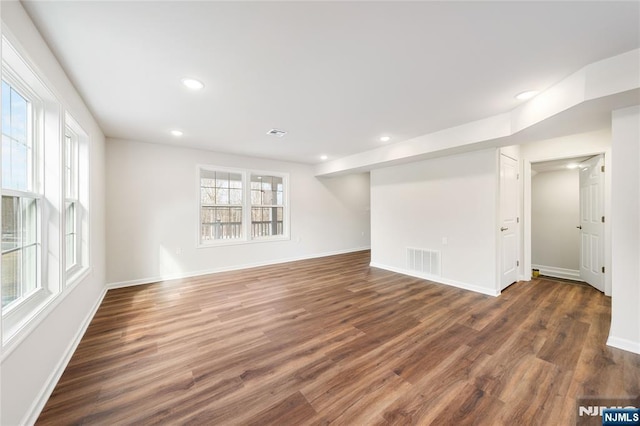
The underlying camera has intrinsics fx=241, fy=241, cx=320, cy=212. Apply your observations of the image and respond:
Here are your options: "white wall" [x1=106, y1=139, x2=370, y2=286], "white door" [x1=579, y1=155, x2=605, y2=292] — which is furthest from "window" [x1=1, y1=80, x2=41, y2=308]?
"white door" [x1=579, y1=155, x2=605, y2=292]

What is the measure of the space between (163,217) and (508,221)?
609 centimetres

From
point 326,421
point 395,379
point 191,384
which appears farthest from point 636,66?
point 191,384

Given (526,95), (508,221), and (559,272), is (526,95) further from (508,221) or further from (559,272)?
(559,272)

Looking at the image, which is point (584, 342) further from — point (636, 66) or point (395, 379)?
point (636, 66)

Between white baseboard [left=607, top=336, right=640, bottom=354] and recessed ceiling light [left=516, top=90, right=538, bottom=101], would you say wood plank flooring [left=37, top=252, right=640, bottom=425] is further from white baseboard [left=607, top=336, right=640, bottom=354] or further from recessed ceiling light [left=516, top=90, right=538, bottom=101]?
recessed ceiling light [left=516, top=90, right=538, bottom=101]

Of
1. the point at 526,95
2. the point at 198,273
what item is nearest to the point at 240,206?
the point at 198,273

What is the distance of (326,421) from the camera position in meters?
1.49

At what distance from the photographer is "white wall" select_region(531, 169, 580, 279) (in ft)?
16.8

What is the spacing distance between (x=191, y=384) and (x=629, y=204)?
409 cm

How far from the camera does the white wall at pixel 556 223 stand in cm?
513

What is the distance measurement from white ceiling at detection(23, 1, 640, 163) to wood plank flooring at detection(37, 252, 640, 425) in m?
2.52

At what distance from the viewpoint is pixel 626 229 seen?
7.31 ft

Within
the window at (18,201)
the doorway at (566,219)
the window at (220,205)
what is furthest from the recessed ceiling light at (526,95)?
the window at (220,205)

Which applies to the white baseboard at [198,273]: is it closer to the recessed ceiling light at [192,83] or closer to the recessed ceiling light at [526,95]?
the recessed ceiling light at [192,83]
